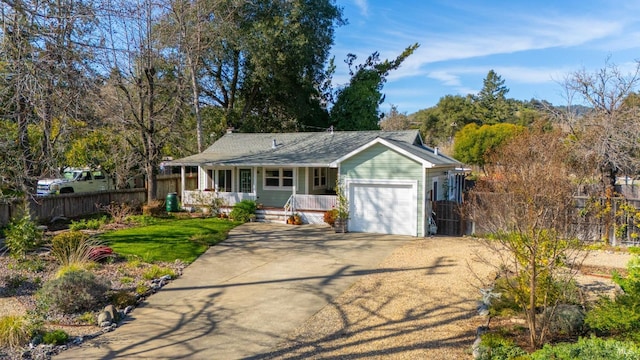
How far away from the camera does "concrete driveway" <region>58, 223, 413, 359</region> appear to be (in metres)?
6.48

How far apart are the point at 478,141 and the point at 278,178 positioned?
2345 cm

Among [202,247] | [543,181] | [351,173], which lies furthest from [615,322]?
[351,173]

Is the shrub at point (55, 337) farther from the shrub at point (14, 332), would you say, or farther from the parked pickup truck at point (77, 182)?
the parked pickup truck at point (77, 182)

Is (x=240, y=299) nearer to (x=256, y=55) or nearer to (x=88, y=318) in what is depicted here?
(x=88, y=318)

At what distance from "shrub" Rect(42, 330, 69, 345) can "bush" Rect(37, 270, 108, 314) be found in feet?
4.15

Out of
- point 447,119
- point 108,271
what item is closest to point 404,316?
point 108,271

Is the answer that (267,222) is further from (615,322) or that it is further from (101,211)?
(615,322)

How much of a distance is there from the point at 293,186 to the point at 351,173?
13.8 feet


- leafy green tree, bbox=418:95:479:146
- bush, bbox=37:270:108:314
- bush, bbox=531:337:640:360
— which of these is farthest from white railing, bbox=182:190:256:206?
leafy green tree, bbox=418:95:479:146

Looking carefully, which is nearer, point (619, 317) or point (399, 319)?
point (619, 317)

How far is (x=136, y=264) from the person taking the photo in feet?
36.8

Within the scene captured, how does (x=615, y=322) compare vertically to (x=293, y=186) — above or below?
below

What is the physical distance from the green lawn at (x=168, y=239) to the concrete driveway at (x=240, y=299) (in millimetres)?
566

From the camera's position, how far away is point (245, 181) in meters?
22.2
